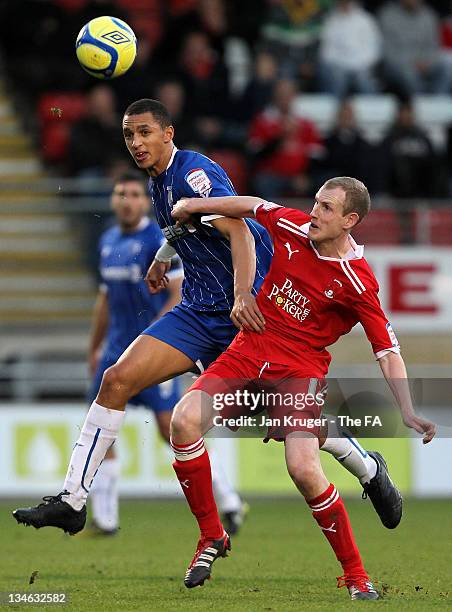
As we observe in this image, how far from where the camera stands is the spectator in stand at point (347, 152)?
14508mm

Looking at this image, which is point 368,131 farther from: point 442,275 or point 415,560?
point 415,560

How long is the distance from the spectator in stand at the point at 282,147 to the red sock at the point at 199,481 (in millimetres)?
7299

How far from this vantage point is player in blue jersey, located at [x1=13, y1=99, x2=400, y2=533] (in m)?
6.88

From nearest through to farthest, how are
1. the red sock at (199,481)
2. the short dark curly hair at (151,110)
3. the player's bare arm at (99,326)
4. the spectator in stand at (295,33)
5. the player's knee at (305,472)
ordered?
the player's knee at (305,472) → the red sock at (199,481) → the short dark curly hair at (151,110) → the player's bare arm at (99,326) → the spectator in stand at (295,33)

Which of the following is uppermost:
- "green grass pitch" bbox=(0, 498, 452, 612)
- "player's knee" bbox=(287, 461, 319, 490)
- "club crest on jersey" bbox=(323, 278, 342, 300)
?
"club crest on jersey" bbox=(323, 278, 342, 300)

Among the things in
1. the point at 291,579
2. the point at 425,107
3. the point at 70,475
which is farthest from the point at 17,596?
the point at 425,107

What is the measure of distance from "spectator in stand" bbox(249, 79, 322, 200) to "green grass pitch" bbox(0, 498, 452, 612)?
3787mm

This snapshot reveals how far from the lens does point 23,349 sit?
13.6 m

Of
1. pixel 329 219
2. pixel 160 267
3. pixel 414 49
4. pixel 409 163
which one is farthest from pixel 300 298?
pixel 414 49

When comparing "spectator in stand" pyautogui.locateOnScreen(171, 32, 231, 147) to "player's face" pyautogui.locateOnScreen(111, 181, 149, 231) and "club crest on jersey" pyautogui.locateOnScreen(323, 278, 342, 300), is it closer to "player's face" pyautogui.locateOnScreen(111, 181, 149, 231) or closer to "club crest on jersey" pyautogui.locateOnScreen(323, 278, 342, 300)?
"player's face" pyautogui.locateOnScreen(111, 181, 149, 231)

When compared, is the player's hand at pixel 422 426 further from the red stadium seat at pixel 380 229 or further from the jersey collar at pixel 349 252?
the red stadium seat at pixel 380 229

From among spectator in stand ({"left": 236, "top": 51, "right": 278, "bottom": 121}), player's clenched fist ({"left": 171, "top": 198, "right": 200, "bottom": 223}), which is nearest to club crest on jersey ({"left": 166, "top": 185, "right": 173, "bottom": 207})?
player's clenched fist ({"left": 171, "top": 198, "right": 200, "bottom": 223})

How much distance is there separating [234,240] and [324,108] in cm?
990

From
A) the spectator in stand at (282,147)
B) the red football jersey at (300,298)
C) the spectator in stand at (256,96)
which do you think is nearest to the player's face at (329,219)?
the red football jersey at (300,298)
